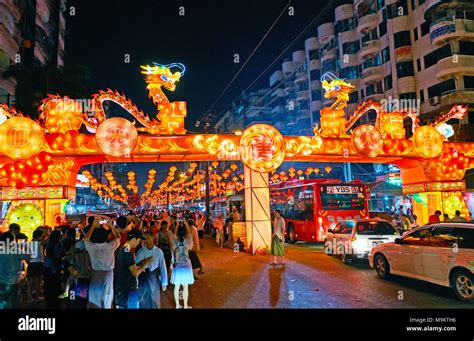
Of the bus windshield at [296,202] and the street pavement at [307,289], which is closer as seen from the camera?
the street pavement at [307,289]

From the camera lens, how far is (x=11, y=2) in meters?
24.0

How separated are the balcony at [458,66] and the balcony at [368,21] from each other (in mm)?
11835

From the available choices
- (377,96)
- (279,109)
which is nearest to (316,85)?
(279,109)

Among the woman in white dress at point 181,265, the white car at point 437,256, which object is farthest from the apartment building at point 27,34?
the white car at point 437,256

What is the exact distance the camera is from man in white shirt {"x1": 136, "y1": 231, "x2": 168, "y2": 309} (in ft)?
17.8

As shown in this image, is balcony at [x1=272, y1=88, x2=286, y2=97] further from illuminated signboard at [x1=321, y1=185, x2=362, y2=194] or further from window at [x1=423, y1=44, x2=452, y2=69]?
illuminated signboard at [x1=321, y1=185, x2=362, y2=194]

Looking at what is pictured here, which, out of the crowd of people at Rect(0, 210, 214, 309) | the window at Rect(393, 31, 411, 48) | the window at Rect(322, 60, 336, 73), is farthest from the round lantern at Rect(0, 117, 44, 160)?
the window at Rect(322, 60, 336, 73)

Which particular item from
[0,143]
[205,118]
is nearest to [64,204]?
[0,143]

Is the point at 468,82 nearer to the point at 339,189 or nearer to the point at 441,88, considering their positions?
the point at 441,88

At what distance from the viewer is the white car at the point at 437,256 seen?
23.9 ft

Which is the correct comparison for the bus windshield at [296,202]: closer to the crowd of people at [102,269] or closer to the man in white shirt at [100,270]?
the crowd of people at [102,269]

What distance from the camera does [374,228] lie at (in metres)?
11.9

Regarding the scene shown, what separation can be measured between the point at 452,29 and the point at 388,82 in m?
8.65
